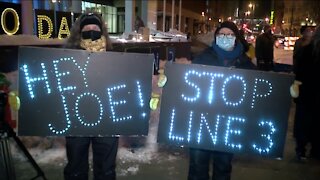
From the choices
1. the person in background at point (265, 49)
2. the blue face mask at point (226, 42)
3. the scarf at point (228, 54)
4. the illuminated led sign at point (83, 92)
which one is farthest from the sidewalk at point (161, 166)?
the person in background at point (265, 49)

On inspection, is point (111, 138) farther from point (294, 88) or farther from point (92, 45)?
point (294, 88)

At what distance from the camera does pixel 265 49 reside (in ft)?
38.9

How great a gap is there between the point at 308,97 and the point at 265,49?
6.65 meters

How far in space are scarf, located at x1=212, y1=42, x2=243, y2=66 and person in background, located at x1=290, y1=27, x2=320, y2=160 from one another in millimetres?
1832

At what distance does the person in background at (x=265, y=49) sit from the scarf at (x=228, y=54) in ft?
27.0

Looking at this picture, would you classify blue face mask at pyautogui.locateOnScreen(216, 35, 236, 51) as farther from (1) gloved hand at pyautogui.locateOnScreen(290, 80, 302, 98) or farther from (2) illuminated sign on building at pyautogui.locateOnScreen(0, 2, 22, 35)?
(2) illuminated sign on building at pyautogui.locateOnScreen(0, 2, 22, 35)

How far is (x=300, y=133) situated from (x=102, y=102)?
3298mm

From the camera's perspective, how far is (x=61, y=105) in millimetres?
3506

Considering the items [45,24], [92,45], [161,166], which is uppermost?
[45,24]

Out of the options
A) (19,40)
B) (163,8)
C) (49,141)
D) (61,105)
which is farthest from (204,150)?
(163,8)

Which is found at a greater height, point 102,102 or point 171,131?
point 102,102

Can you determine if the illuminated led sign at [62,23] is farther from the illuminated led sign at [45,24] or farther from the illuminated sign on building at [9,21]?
the illuminated sign on building at [9,21]

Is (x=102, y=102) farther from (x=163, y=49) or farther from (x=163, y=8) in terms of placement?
(x=163, y=8)

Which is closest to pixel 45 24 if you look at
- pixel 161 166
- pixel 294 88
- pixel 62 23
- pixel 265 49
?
pixel 62 23
